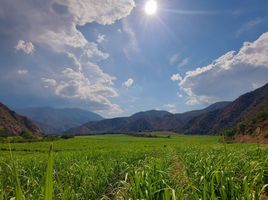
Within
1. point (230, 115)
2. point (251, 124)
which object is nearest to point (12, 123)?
point (251, 124)

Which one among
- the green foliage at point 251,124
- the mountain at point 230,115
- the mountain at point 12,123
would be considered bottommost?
the green foliage at point 251,124

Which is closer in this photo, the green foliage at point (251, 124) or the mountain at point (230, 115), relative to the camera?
the green foliage at point (251, 124)

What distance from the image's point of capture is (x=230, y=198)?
502 cm

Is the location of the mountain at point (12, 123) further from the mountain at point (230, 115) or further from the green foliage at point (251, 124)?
the mountain at point (230, 115)

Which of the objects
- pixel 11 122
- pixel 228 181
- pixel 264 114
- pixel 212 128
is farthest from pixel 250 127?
pixel 212 128

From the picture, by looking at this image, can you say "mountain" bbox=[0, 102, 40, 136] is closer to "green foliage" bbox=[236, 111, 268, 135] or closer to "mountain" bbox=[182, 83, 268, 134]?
"green foliage" bbox=[236, 111, 268, 135]

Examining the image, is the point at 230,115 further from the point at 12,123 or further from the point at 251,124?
the point at 12,123

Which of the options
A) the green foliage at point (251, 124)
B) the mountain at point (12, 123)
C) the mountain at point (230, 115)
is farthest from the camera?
the mountain at point (230, 115)

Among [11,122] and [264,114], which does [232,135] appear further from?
[11,122]

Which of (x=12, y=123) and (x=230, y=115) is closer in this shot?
(x=12, y=123)

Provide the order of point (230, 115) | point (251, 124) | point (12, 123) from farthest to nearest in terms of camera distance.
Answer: point (230, 115) < point (12, 123) < point (251, 124)

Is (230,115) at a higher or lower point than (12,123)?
higher

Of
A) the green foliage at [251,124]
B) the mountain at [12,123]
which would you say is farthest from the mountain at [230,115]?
the mountain at [12,123]

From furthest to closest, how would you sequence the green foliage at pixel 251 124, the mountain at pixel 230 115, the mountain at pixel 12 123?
the mountain at pixel 230 115
the mountain at pixel 12 123
the green foliage at pixel 251 124
